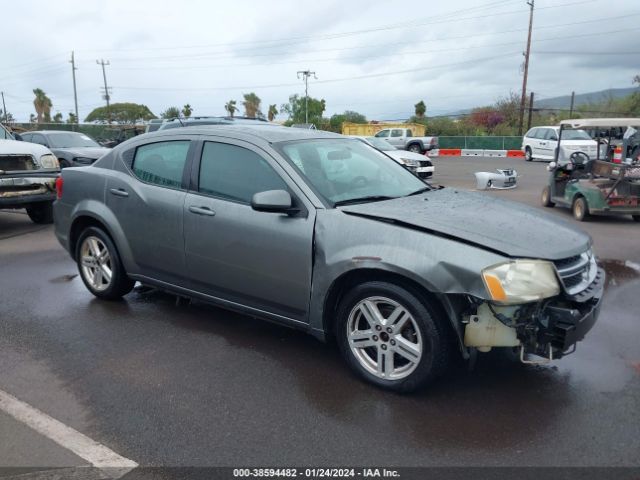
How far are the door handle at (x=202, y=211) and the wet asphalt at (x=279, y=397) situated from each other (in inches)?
39.8

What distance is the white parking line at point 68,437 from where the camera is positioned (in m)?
2.87

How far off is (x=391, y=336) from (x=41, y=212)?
8557 mm

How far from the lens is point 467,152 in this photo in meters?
36.1

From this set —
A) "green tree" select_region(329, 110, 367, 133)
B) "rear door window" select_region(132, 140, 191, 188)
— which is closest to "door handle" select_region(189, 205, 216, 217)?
"rear door window" select_region(132, 140, 191, 188)

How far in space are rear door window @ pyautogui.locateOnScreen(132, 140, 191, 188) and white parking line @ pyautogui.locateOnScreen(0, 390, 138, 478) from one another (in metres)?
2.00

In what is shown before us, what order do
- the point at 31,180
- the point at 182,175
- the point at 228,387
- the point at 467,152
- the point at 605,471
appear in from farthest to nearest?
the point at 467,152
the point at 31,180
the point at 182,175
the point at 228,387
the point at 605,471

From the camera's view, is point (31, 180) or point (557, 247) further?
point (31, 180)

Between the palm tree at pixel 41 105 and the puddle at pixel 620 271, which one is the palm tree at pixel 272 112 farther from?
the puddle at pixel 620 271

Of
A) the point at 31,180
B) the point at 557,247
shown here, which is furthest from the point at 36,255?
the point at 557,247

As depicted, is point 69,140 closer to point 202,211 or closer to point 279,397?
point 202,211

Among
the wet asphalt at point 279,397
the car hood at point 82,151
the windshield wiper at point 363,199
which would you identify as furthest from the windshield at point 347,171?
the car hood at point 82,151

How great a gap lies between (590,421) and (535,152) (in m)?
25.5

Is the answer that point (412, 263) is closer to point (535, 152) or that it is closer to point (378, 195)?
point (378, 195)

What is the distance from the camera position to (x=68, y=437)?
3.10 metres
